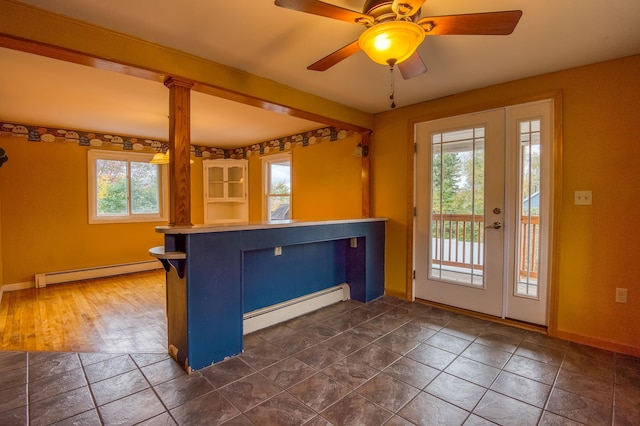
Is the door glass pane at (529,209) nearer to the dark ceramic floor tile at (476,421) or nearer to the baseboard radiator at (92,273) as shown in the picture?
the dark ceramic floor tile at (476,421)

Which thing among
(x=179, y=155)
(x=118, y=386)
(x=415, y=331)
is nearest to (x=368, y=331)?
(x=415, y=331)

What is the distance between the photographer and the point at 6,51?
229cm

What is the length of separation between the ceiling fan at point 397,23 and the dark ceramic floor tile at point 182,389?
7.30 feet

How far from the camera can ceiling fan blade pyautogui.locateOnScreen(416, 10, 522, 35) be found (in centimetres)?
140

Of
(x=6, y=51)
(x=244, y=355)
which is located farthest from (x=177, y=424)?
(x=6, y=51)

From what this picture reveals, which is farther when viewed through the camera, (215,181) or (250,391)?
(215,181)

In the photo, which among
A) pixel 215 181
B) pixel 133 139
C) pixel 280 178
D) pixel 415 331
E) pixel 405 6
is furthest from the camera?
pixel 215 181

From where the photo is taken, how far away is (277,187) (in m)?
5.62

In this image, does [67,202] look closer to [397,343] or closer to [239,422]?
[239,422]

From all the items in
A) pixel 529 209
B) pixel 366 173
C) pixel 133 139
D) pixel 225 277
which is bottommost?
pixel 225 277

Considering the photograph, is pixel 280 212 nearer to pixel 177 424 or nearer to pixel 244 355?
pixel 244 355

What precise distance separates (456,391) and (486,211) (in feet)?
6.00

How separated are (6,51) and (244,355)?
116 inches

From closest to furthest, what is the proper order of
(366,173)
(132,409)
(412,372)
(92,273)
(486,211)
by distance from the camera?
(132,409) → (412,372) → (486,211) → (366,173) → (92,273)
